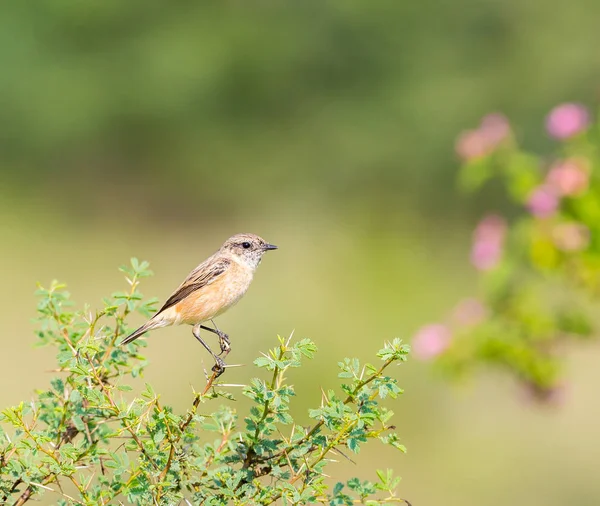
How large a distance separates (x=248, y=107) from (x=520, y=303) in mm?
15928

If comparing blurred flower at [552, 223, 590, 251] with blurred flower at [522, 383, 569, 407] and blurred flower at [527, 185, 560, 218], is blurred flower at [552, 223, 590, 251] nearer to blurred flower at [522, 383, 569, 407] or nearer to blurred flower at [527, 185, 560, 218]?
blurred flower at [527, 185, 560, 218]

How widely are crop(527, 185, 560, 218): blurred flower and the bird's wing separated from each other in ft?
7.76

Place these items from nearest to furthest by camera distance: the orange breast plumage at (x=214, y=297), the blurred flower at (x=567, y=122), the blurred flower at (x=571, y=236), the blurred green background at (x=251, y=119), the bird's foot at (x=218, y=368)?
the bird's foot at (x=218, y=368) → the orange breast plumage at (x=214, y=297) → the blurred flower at (x=571, y=236) → the blurred flower at (x=567, y=122) → the blurred green background at (x=251, y=119)

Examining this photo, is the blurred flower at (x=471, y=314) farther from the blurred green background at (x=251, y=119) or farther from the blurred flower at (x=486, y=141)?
the blurred green background at (x=251, y=119)

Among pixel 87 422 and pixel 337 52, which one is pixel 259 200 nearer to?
pixel 337 52

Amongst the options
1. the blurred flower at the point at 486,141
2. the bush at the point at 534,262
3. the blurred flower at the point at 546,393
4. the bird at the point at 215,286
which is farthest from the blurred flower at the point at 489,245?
the bird at the point at 215,286

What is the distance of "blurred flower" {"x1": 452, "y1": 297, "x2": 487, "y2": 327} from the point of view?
19.3 feet

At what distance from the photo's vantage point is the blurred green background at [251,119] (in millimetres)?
17453

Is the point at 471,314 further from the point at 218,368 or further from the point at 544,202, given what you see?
the point at 218,368

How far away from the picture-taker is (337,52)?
1958cm

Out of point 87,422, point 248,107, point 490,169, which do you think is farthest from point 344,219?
point 87,422

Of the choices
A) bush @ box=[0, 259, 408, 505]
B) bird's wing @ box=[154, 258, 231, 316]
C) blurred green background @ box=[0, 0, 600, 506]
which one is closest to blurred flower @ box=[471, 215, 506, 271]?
bird's wing @ box=[154, 258, 231, 316]

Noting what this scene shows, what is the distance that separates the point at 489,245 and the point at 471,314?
0.51 meters

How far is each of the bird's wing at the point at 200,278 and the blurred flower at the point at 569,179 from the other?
8.04 feet
